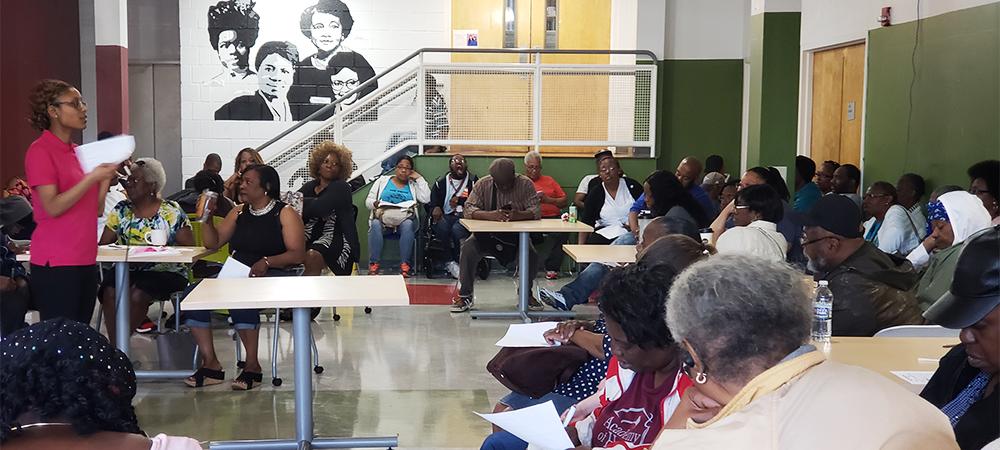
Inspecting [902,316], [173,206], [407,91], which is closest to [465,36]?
[407,91]

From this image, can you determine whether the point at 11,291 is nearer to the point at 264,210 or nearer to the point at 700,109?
the point at 264,210

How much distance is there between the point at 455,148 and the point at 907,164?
15.2 ft

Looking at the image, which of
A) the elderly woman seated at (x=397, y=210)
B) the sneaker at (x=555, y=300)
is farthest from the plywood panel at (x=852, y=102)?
the elderly woman seated at (x=397, y=210)

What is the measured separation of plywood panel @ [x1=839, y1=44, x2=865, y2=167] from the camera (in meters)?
8.30

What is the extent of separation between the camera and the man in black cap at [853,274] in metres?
3.60

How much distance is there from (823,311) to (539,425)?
4.82 feet

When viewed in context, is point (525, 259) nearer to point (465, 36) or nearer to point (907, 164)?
point (907, 164)

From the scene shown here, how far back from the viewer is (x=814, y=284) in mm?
3801

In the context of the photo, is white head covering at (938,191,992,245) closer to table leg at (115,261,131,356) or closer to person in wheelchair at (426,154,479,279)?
table leg at (115,261,131,356)

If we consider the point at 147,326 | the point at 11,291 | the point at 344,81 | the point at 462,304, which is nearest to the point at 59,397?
the point at 11,291

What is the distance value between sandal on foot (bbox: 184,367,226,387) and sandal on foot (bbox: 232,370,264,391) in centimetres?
13

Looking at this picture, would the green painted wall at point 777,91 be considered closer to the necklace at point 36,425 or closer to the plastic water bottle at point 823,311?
the plastic water bottle at point 823,311

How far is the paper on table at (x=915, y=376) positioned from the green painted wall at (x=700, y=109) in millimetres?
9197

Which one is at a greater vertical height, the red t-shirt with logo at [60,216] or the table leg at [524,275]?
the red t-shirt with logo at [60,216]
